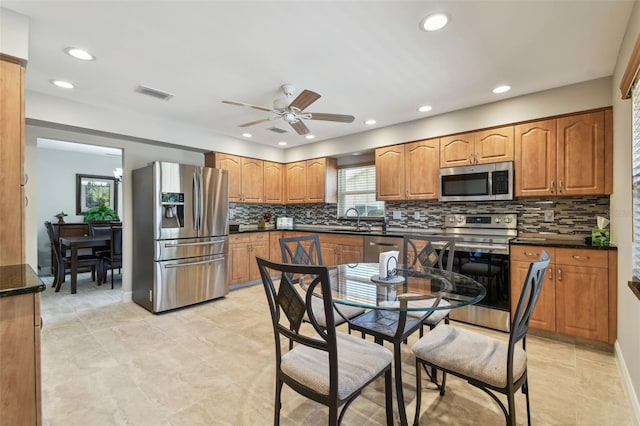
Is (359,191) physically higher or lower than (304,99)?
lower

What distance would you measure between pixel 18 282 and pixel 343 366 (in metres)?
1.60

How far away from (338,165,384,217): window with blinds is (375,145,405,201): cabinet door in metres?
0.51

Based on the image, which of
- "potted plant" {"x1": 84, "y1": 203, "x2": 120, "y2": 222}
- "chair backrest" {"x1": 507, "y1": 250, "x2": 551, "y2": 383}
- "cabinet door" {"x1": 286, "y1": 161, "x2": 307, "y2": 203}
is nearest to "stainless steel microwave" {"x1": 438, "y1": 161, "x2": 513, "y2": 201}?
"chair backrest" {"x1": 507, "y1": 250, "x2": 551, "y2": 383}

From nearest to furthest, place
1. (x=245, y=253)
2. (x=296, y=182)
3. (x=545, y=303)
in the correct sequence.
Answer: (x=545, y=303) → (x=245, y=253) → (x=296, y=182)

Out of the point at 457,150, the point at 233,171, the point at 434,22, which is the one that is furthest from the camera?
the point at 233,171

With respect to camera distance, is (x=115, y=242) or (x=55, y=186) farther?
(x=55, y=186)

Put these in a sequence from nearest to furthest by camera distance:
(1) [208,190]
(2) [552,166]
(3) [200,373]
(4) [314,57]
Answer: (3) [200,373] < (4) [314,57] < (2) [552,166] < (1) [208,190]

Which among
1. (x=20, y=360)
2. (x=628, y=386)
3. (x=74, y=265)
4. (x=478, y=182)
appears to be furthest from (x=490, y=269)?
(x=74, y=265)

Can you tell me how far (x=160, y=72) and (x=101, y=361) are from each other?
99.2 inches

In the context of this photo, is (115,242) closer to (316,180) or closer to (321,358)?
(316,180)

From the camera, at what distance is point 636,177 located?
6.05 feet

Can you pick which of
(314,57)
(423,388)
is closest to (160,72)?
(314,57)

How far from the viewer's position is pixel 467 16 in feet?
6.16

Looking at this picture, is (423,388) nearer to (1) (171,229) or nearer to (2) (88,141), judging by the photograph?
(1) (171,229)
